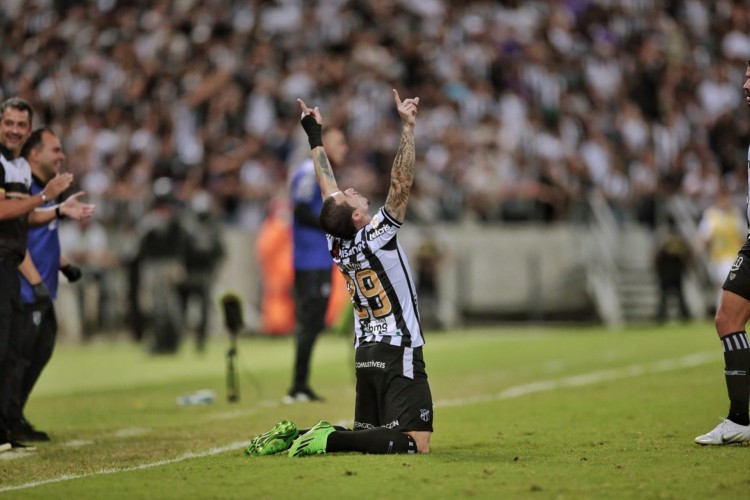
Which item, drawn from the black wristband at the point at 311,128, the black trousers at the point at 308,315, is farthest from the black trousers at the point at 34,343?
the black wristband at the point at 311,128

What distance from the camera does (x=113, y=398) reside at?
13922 millimetres

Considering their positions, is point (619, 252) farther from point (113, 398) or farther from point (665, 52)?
point (113, 398)

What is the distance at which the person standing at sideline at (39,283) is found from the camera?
9.83 m

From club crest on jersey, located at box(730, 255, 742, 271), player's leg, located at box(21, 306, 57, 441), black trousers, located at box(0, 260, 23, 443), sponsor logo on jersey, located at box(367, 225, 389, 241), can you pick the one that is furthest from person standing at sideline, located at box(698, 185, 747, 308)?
sponsor logo on jersey, located at box(367, 225, 389, 241)

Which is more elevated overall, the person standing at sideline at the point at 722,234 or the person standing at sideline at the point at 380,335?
the person standing at sideline at the point at 722,234

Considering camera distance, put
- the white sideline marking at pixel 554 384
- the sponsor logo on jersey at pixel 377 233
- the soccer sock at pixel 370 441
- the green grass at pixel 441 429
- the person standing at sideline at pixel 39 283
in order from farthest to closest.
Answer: the person standing at sideline at pixel 39 283 → the white sideline marking at pixel 554 384 → the sponsor logo on jersey at pixel 377 233 → the soccer sock at pixel 370 441 → the green grass at pixel 441 429

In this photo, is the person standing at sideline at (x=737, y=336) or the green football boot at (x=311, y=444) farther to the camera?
the person standing at sideline at (x=737, y=336)

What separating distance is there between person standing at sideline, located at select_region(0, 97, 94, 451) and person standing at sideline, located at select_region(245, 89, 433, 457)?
211 centimetres

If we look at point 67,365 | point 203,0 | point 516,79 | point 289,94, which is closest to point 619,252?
point 516,79

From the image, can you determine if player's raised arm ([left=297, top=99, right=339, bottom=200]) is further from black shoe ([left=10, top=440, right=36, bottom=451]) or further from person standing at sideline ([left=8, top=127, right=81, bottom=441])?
black shoe ([left=10, top=440, right=36, bottom=451])

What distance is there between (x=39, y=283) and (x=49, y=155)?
3.77 feet

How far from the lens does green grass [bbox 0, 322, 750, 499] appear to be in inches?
262

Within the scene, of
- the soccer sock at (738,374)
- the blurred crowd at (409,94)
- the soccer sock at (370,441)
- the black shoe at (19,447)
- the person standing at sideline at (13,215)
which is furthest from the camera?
the blurred crowd at (409,94)

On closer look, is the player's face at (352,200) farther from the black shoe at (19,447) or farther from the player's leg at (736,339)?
the black shoe at (19,447)
